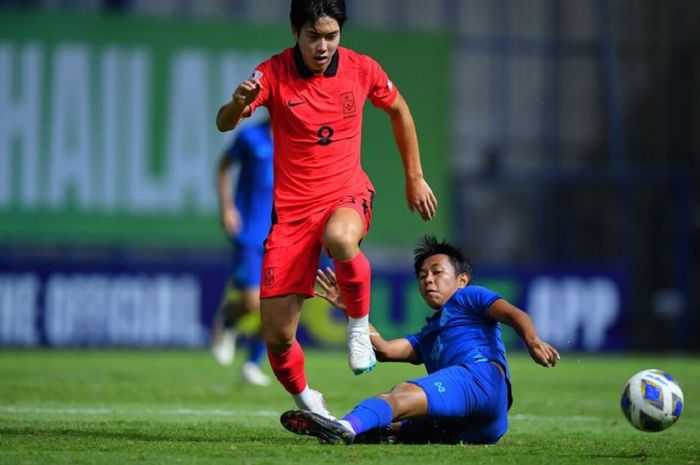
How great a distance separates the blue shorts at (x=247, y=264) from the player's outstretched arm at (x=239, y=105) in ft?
16.4

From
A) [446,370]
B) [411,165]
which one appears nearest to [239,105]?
[411,165]

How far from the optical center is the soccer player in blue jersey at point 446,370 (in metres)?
6.27

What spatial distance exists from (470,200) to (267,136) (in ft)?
44.4

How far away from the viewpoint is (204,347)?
1759 centimetres

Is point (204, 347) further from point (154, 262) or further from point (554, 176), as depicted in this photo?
point (554, 176)

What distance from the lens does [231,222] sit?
1170cm

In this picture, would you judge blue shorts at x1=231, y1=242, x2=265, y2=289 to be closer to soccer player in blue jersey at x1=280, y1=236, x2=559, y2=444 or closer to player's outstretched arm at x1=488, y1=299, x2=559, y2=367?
soccer player in blue jersey at x1=280, y1=236, x2=559, y2=444

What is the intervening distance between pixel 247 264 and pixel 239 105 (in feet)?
17.3

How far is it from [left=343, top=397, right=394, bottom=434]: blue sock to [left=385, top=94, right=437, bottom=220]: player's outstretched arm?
1.23 metres

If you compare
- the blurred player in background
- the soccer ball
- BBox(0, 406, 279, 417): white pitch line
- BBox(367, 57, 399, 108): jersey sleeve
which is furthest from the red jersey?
the blurred player in background

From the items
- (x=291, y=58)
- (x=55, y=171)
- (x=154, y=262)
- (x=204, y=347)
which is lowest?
(x=204, y=347)

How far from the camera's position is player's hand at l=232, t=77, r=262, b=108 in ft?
21.7

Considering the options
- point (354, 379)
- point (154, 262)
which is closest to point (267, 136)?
point (354, 379)

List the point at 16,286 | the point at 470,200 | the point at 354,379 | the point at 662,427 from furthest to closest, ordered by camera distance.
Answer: the point at 470,200 → the point at 16,286 → the point at 354,379 → the point at 662,427
